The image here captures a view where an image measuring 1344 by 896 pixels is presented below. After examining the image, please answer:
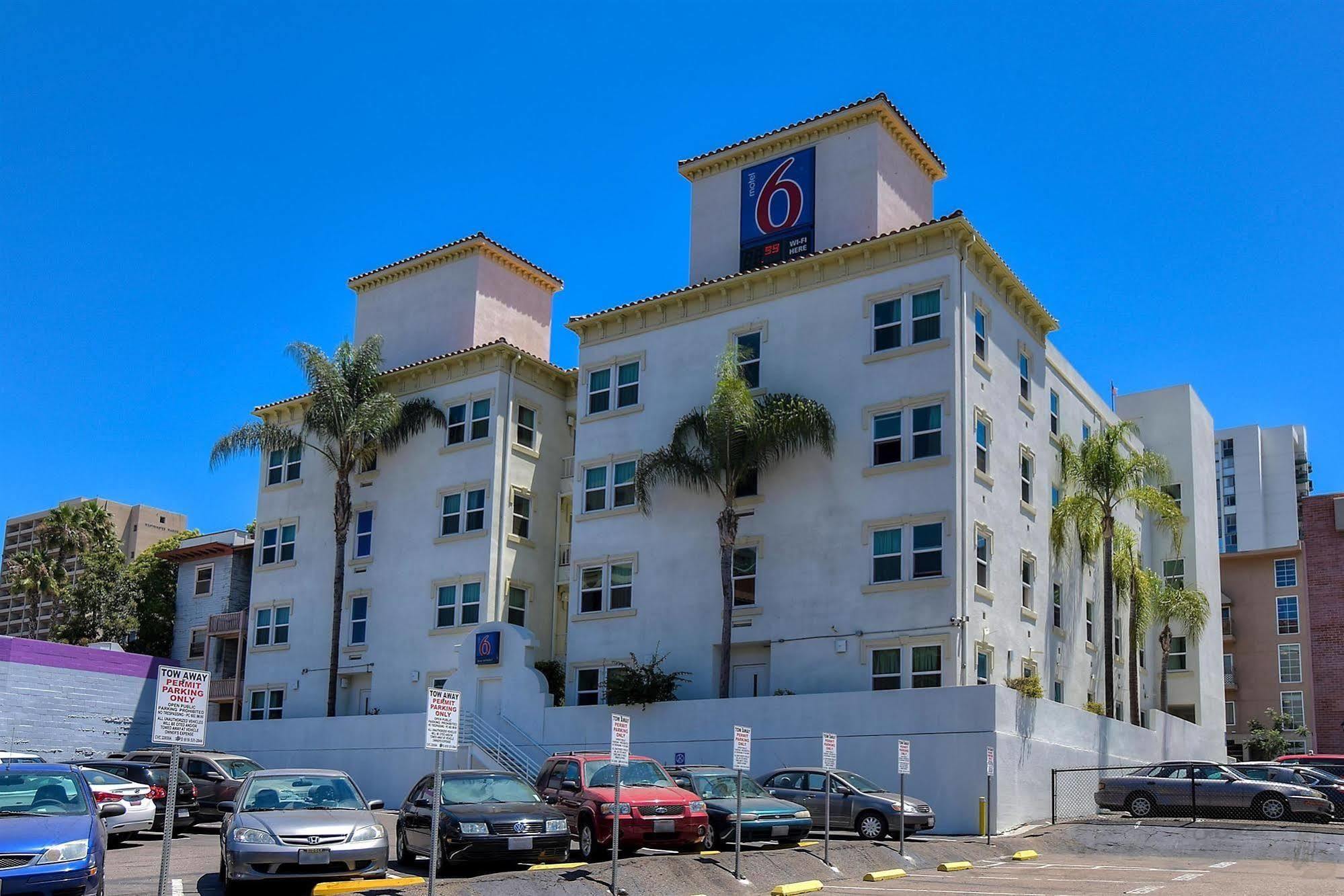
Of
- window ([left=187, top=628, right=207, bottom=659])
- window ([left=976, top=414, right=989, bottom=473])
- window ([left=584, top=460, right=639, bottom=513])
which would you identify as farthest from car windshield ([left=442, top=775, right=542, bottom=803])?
window ([left=187, top=628, right=207, bottom=659])

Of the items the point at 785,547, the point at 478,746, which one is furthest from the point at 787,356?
the point at 478,746

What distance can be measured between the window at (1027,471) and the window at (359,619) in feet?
69.8

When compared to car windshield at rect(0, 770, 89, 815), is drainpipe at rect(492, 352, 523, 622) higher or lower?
higher

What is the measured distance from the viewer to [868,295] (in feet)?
112

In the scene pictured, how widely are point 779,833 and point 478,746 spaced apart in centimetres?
1543

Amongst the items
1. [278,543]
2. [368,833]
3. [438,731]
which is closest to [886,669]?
[368,833]

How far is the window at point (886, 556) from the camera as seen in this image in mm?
32281

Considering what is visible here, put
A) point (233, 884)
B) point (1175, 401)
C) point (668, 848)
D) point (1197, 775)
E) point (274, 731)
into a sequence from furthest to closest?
point (1175, 401)
point (274, 731)
point (1197, 775)
point (668, 848)
point (233, 884)

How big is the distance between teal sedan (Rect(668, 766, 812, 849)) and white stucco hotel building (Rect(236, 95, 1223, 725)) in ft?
30.9

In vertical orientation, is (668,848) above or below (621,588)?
below

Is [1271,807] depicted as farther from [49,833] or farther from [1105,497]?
[49,833]

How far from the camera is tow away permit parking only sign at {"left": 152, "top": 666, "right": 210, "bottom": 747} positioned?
12875mm

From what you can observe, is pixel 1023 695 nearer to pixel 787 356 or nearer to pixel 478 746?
pixel 787 356

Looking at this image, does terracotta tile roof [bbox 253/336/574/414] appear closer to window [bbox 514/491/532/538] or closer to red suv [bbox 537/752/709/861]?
window [bbox 514/491/532/538]
